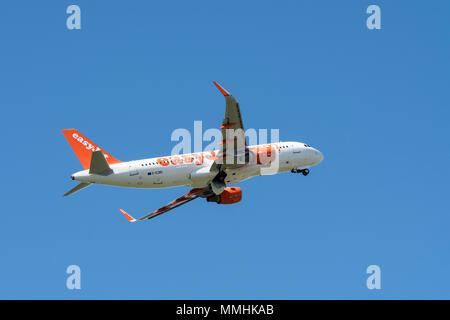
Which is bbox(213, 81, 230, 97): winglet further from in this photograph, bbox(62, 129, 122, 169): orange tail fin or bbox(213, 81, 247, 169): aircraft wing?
bbox(62, 129, 122, 169): orange tail fin

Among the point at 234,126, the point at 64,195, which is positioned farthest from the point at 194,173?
the point at 64,195

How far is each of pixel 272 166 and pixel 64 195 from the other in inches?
684

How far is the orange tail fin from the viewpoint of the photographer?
2280 inches

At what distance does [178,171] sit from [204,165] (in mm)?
2355

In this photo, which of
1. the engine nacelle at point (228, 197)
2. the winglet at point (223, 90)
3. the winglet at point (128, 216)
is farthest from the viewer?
the winglet at point (128, 216)

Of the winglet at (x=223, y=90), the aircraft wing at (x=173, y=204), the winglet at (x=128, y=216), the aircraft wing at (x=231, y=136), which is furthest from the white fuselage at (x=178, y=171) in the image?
the winglet at (x=223, y=90)

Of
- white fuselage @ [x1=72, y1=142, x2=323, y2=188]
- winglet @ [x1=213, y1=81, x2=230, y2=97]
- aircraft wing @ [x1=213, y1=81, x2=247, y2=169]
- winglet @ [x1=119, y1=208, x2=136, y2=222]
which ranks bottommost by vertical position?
winglet @ [x1=119, y1=208, x2=136, y2=222]

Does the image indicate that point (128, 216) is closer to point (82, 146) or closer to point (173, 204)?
point (173, 204)

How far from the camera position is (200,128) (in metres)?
58.5

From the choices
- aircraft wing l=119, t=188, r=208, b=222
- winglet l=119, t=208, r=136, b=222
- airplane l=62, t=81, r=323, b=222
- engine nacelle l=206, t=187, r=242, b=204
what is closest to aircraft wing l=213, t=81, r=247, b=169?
airplane l=62, t=81, r=323, b=222

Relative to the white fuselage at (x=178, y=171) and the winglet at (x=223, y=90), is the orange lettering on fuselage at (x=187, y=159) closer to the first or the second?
the white fuselage at (x=178, y=171)

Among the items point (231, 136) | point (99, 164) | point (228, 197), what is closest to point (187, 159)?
point (231, 136)

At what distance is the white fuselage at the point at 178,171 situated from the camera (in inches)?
2222

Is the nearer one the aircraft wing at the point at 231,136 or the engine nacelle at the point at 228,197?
the aircraft wing at the point at 231,136
